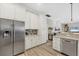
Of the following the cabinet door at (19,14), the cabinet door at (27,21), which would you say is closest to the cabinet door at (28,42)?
the cabinet door at (27,21)

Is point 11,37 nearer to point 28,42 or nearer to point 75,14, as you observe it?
point 28,42

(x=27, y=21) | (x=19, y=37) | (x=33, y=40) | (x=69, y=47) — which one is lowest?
(x=69, y=47)

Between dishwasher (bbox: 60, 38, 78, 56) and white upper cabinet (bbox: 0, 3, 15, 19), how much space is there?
202cm

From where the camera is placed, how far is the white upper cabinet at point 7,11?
255 centimetres

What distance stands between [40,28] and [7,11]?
7.72 ft

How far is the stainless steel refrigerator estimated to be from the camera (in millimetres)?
2545

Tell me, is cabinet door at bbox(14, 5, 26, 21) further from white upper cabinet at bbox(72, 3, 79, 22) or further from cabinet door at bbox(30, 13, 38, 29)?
white upper cabinet at bbox(72, 3, 79, 22)

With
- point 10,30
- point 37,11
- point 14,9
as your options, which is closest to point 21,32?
point 10,30

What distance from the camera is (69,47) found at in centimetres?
319

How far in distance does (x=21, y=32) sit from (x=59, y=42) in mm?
1615

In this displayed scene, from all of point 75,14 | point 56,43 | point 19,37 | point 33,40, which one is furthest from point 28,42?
point 75,14

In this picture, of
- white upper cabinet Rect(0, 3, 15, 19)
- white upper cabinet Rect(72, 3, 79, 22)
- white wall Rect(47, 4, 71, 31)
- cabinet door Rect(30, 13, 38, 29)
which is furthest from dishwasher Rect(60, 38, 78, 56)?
white upper cabinet Rect(0, 3, 15, 19)

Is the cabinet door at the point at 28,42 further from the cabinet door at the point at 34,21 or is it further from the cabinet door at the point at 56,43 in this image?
the cabinet door at the point at 56,43

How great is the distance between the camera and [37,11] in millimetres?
4363
